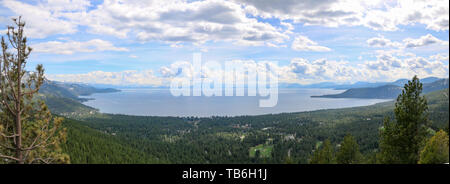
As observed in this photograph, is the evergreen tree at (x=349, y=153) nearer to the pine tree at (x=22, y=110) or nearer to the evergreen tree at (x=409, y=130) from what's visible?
the evergreen tree at (x=409, y=130)

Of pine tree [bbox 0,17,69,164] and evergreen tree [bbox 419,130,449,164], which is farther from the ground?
pine tree [bbox 0,17,69,164]

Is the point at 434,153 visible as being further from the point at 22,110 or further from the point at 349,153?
the point at 22,110

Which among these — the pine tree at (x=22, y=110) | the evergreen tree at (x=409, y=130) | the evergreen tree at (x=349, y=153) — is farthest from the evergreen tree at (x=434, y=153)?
the pine tree at (x=22, y=110)

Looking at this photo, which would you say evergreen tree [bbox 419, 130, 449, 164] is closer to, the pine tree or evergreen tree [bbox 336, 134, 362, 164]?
evergreen tree [bbox 336, 134, 362, 164]

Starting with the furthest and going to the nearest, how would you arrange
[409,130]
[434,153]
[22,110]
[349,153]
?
[349,153]
[409,130]
[434,153]
[22,110]

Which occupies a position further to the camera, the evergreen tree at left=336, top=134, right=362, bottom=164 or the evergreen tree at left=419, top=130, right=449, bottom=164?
the evergreen tree at left=336, top=134, right=362, bottom=164

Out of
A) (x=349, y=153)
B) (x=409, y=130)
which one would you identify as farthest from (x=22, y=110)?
(x=349, y=153)

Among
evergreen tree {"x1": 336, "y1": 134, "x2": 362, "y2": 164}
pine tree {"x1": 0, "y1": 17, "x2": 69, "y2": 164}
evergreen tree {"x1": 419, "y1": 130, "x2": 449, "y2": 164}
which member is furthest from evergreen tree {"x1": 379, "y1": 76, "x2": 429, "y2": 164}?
pine tree {"x1": 0, "y1": 17, "x2": 69, "y2": 164}
